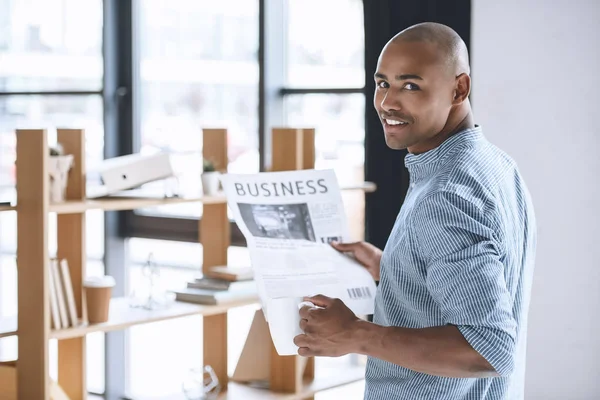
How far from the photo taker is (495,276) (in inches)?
43.3

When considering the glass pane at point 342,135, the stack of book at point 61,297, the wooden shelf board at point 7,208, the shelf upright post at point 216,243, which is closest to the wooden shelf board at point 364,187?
the glass pane at point 342,135

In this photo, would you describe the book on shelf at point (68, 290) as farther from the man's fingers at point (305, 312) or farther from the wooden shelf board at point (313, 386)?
the man's fingers at point (305, 312)

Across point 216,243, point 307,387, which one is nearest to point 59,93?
point 216,243

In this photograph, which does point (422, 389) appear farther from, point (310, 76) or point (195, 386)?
point (310, 76)

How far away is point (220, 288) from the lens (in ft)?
9.52

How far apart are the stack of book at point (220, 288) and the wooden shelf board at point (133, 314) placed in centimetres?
2

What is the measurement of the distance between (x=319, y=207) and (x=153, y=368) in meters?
2.35

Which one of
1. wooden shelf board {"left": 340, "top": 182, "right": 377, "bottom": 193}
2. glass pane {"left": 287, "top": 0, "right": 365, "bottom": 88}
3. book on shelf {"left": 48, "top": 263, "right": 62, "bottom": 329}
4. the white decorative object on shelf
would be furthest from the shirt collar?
glass pane {"left": 287, "top": 0, "right": 365, "bottom": 88}

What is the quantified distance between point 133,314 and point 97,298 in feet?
0.62

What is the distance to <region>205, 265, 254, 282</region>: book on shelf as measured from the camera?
2906 mm

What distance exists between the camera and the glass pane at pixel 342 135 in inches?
139

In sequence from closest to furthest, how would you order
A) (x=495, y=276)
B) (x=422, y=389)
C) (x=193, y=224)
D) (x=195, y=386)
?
(x=495, y=276)
(x=422, y=389)
(x=195, y=386)
(x=193, y=224)

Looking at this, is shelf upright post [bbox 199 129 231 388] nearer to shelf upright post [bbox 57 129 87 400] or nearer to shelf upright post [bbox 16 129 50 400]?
shelf upright post [bbox 57 129 87 400]

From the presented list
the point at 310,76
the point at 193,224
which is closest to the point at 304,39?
the point at 310,76
